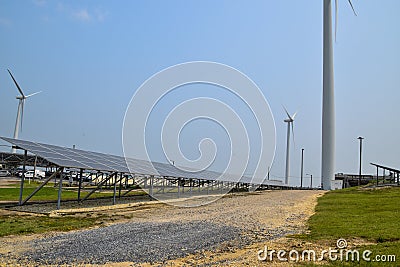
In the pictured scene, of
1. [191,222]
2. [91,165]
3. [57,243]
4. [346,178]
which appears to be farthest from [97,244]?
[346,178]

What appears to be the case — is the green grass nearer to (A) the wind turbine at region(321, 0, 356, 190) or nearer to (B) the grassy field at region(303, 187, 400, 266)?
(B) the grassy field at region(303, 187, 400, 266)

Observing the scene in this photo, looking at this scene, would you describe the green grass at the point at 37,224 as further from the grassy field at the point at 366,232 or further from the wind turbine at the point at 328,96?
the wind turbine at the point at 328,96

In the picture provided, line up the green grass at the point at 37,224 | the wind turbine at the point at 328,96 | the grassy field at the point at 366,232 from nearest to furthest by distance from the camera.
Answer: the grassy field at the point at 366,232 < the green grass at the point at 37,224 < the wind turbine at the point at 328,96

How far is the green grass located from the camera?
53.9ft

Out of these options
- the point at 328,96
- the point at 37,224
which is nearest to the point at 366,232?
the point at 37,224

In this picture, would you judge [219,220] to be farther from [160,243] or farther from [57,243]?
[57,243]

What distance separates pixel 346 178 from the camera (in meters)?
83.1

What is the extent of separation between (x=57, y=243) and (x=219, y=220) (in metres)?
8.65

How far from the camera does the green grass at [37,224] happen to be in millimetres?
16422

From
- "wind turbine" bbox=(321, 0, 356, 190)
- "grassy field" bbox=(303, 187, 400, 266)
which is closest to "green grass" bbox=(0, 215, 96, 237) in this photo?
"grassy field" bbox=(303, 187, 400, 266)

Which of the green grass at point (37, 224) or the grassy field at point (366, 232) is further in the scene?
the green grass at point (37, 224)

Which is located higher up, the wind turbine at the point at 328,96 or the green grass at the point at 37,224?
the wind turbine at the point at 328,96

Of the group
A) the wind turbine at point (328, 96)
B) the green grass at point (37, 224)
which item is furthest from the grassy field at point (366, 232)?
the wind turbine at point (328, 96)

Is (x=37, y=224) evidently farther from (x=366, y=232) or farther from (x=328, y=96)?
(x=328, y=96)
